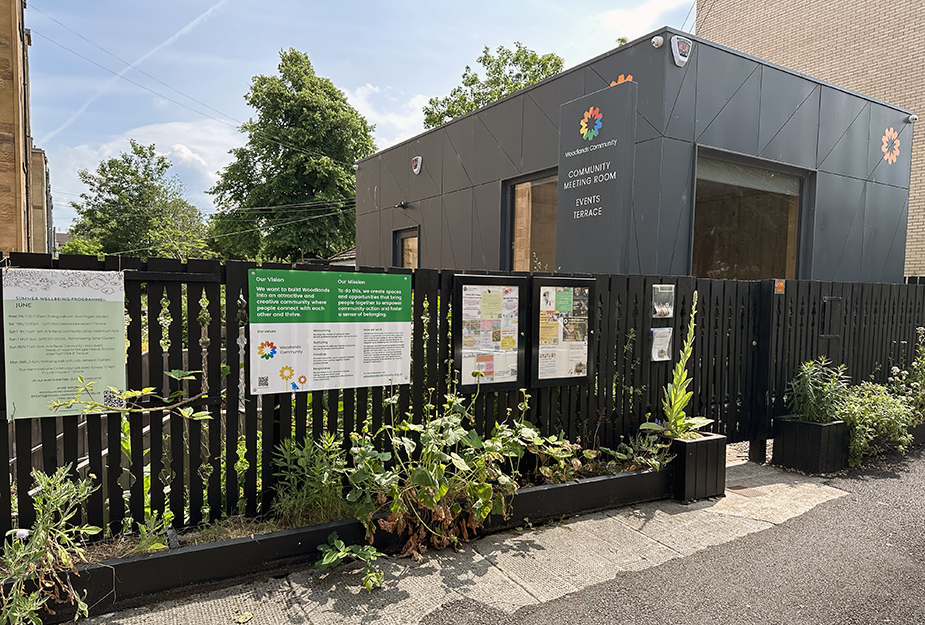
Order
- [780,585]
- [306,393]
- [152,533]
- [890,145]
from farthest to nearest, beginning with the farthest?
[890,145], [306,393], [780,585], [152,533]

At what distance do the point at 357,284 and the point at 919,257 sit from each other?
16548 mm

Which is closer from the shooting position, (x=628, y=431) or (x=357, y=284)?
(x=357, y=284)

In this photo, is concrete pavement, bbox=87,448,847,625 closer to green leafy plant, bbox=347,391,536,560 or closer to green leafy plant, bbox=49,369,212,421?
green leafy plant, bbox=347,391,536,560

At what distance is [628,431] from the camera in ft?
16.6

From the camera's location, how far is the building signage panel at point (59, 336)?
2.85m

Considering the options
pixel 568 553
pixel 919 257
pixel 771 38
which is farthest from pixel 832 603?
pixel 771 38

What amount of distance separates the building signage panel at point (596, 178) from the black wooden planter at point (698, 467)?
3345mm

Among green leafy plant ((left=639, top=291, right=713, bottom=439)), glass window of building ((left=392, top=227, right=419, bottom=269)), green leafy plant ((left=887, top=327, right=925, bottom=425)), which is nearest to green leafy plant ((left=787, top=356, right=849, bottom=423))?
green leafy plant ((left=887, top=327, right=925, bottom=425))

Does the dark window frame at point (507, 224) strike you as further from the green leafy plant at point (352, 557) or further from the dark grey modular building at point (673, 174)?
the green leafy plant at point (352, 557)

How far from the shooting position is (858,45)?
52.5 feet

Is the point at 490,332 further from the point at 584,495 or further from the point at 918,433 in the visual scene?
the point at 918,433

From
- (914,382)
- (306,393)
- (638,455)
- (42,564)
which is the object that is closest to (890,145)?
(914,382)

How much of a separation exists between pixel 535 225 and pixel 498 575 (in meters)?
7.94

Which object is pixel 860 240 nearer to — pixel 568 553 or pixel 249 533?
pixel 568 553
